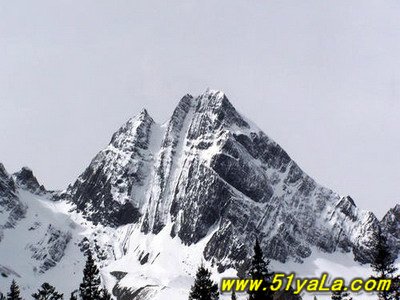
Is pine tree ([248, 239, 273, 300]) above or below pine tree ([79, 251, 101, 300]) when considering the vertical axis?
above

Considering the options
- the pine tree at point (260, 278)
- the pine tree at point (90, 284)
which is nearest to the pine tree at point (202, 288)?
the pine tree at point (260, 278)

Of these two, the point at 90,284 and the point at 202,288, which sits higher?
the point at 202,288

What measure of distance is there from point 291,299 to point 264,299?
127343 millimetres

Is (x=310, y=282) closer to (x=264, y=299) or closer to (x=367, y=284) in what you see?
(x=367, y=284)

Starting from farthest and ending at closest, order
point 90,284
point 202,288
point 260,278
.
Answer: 1. point 90,284
2. point 202,288
3. point 260,278

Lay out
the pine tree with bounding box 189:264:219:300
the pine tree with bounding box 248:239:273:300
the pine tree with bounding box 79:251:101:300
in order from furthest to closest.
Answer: the pine tree with bounding box 79:251:101:300 → the pine tree with bounding box 189:264:219:300 → the pine tree with bounding box 248:239:273:300

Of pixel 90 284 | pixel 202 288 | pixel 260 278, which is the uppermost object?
pixel 260 278

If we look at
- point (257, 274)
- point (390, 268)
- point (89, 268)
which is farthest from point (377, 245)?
point (89, 268)

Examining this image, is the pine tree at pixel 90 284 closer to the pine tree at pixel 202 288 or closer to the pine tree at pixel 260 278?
the pine tree at pixel 202 288

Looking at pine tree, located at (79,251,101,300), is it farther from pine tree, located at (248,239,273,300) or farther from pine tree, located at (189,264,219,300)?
pine tree, located at (248,239,273,300)

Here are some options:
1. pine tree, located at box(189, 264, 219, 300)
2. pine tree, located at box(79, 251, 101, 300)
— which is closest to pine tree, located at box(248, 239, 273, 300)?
pine tree, located at box(189, 264, 219, 300)

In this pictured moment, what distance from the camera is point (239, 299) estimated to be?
630 feet

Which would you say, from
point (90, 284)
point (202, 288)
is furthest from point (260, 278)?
point (90, 284)

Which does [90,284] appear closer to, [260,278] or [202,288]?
[202,288]
